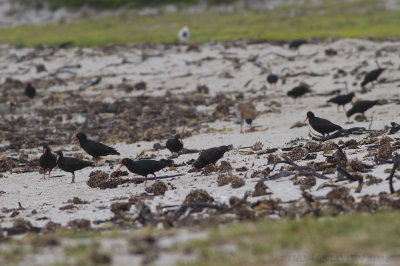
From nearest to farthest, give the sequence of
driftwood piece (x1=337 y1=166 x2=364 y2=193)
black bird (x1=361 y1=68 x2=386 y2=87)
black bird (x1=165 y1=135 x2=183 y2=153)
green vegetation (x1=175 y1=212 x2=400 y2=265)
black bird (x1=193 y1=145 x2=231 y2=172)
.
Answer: green vegetation (x1=175 y1=212 x2=400 y2=265) → driftwood piece (x1=337 y1=166 x2=364 y2=193) → black bird (x1=193 y1=145 x2=231 y2=172) → black bird (x1=165 y1=135 x2=183 y2=153) → black bird (x1=361 y1=68 x2=386 y2=87)

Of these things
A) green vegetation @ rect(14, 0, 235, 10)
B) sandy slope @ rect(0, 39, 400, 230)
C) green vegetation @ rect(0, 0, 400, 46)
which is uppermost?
green vegetation @ rect(14, 0, 235, 10)

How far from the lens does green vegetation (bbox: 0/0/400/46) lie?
39.1 m

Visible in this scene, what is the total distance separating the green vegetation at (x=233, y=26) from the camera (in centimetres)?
3909

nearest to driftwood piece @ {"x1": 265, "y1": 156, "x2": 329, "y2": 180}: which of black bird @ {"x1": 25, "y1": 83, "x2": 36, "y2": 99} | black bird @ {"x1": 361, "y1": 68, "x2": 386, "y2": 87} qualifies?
black bird @ {"x1": 361, "y1": 68, "x2": 386, "y2": 87}

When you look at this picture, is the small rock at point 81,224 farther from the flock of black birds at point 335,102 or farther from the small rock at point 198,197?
the flock of black birds at point 335,102

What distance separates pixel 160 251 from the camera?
20.6ft

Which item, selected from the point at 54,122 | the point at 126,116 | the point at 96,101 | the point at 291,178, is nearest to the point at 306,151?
the point at 291,178

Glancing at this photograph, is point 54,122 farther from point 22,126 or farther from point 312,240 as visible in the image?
point 312,240

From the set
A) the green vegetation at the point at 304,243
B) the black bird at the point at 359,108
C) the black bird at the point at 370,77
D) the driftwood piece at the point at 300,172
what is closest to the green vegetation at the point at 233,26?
the black bird at the point at 370,77

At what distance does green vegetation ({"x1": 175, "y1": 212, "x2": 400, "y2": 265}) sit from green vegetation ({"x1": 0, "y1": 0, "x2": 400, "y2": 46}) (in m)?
28.8

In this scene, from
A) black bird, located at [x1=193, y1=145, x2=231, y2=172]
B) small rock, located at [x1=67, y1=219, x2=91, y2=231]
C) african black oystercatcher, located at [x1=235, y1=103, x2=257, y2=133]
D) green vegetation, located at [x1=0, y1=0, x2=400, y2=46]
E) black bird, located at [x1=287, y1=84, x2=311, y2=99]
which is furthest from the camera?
green vegetation, located at [x1=0, y1=0, x2=400, y2=46]

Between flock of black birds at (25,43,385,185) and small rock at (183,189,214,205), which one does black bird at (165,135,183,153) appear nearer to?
flock of black birds at (25,43,385,185)

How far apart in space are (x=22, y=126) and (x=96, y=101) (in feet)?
13.1

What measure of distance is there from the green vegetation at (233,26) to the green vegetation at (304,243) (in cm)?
2878
